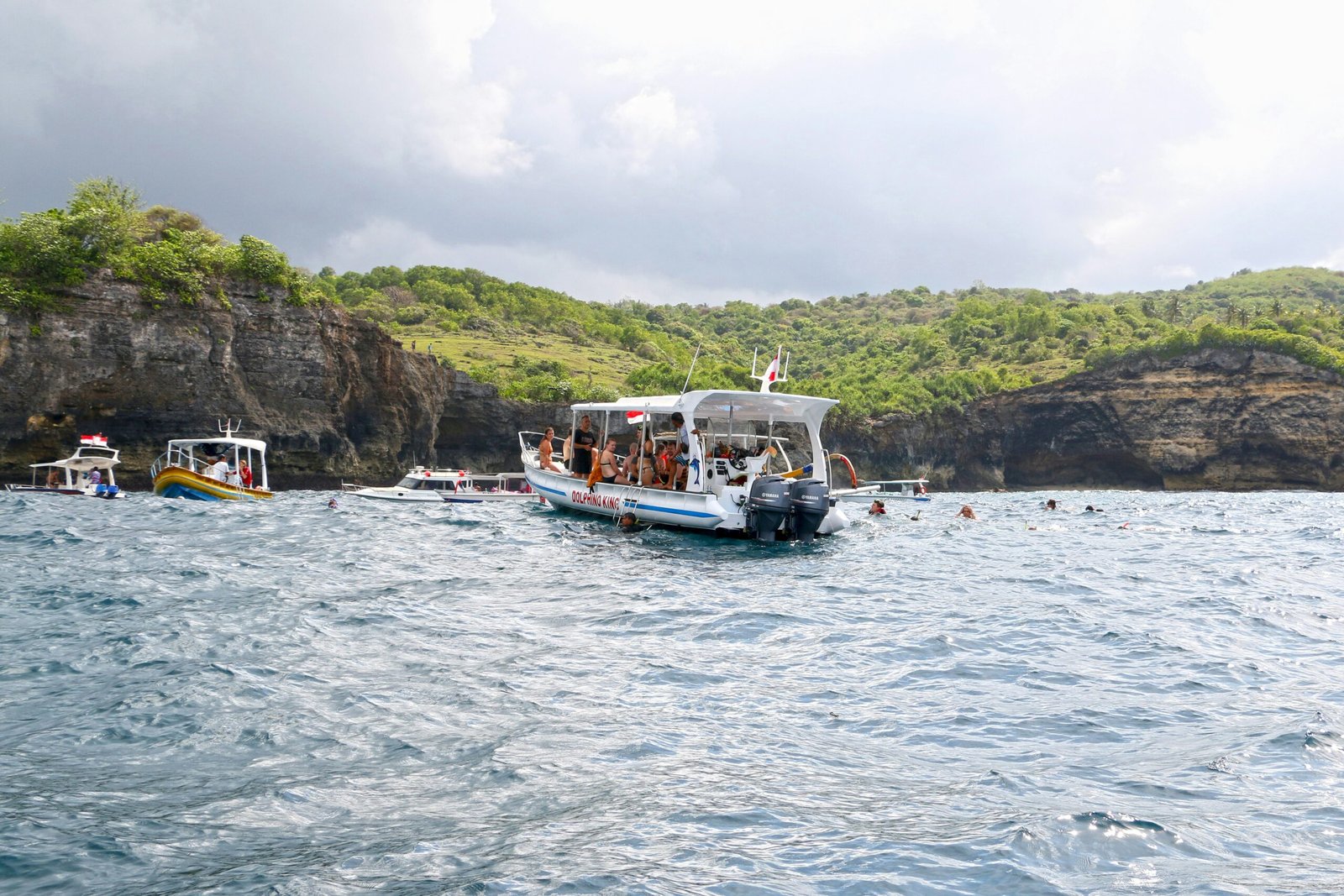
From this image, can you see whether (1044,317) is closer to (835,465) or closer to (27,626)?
(835,465)

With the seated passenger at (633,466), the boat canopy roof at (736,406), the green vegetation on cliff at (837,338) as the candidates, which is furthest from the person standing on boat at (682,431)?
the green vegetation on cliff at (837,338)

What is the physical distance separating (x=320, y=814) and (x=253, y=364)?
4982cm

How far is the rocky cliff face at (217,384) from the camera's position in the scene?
42625 mm

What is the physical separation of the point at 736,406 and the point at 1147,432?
225 ft

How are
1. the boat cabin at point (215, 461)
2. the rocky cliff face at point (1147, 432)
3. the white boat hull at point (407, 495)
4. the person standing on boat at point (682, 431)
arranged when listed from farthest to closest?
the rocky cliff face at point (1147, 432) < the white boat hull at point (407, 495) < the boat cabin at point (215, 461) < the person standing on boat at point (682, 431)

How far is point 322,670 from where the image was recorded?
8.58 meters

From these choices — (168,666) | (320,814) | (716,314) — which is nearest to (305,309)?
(168,666)

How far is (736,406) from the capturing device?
2438 centimetres

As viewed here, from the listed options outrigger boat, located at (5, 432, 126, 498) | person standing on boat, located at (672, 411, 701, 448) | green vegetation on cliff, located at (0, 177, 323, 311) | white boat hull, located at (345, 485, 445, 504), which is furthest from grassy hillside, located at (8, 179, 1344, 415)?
person standing on boat, located at (672, 411, 701, 448)

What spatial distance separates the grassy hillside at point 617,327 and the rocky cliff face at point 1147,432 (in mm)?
2279

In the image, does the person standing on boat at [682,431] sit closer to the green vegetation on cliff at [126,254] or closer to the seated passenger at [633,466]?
the seated passenger at [633,466]

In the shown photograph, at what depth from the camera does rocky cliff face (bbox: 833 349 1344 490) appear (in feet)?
247

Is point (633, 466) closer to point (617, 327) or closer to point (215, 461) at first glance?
point (215, 461)

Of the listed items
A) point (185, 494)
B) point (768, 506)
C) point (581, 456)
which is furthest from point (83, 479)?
point (768, 506)
